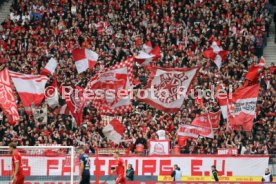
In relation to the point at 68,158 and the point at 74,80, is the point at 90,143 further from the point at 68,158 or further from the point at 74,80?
the point at 68,158

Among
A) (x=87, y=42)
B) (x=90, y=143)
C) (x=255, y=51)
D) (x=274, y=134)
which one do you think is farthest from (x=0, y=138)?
(x=255, y=51)

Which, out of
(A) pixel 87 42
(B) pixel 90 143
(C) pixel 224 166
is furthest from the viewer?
(A) pixel 87 42

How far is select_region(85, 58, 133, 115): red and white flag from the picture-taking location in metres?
40.4

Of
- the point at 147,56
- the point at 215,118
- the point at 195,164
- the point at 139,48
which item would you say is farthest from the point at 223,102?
the point at 139,48

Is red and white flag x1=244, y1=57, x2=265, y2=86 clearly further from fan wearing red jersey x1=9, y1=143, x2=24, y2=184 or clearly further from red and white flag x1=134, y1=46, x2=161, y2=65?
fan wearing red jersey x1=9, y1=143, x2=24, y2=184

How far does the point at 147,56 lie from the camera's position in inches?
1836

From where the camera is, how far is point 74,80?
152ft

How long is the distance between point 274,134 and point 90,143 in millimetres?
8762

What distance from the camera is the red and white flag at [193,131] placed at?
40375 mm

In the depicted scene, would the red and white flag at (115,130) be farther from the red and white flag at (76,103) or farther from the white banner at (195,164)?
the white banner at (195,164)

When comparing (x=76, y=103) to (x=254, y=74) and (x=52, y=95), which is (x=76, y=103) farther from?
(x=254, y=74)

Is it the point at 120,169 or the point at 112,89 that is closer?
the point at 120,169

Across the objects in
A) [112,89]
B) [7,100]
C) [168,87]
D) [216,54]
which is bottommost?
[7,100]

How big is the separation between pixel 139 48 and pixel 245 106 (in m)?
10.2
